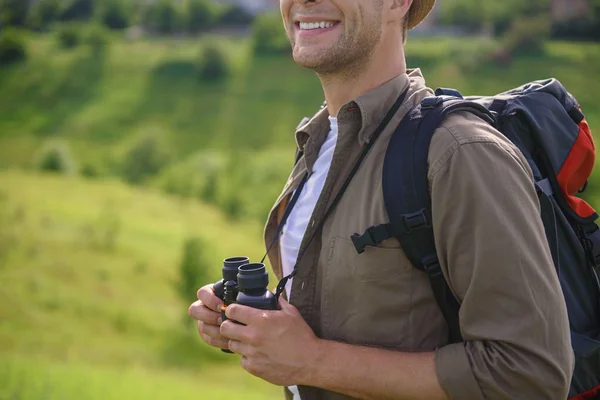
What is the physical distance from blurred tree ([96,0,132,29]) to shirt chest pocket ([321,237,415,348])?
67923 millimetres

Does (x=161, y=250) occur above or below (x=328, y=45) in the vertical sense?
below

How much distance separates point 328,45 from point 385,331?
3.32 feet

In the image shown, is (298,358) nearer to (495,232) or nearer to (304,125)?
(495,232)

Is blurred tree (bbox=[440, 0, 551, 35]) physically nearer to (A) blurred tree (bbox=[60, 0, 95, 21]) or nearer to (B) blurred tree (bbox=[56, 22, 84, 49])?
(B) blurred tree (bbox=[56, 22, 84, 49])

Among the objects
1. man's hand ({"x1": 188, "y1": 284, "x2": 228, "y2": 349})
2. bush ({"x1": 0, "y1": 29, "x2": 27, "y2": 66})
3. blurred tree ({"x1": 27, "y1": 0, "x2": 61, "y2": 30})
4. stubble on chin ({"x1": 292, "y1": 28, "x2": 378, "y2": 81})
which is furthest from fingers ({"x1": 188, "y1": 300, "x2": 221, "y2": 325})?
blurred tree ({"x1": 27, "y1": 0, "x2": 61, "y2": 30})

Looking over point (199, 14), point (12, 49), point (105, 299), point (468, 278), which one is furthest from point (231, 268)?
point (199, 14)

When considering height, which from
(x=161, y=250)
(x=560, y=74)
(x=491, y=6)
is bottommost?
(x=161, y=250)

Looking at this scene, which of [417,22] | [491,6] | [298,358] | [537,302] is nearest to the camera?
[537,302]

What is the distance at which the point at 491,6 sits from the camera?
62750 millimetres

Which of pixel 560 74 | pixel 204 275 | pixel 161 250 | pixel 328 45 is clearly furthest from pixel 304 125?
pixel 560 74

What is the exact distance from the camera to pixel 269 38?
197ft

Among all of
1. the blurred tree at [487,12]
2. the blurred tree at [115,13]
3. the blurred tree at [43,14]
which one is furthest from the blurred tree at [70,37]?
the blurred tree at [487,12]

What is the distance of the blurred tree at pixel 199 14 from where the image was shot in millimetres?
67875

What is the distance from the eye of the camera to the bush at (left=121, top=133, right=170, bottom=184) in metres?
47.2
